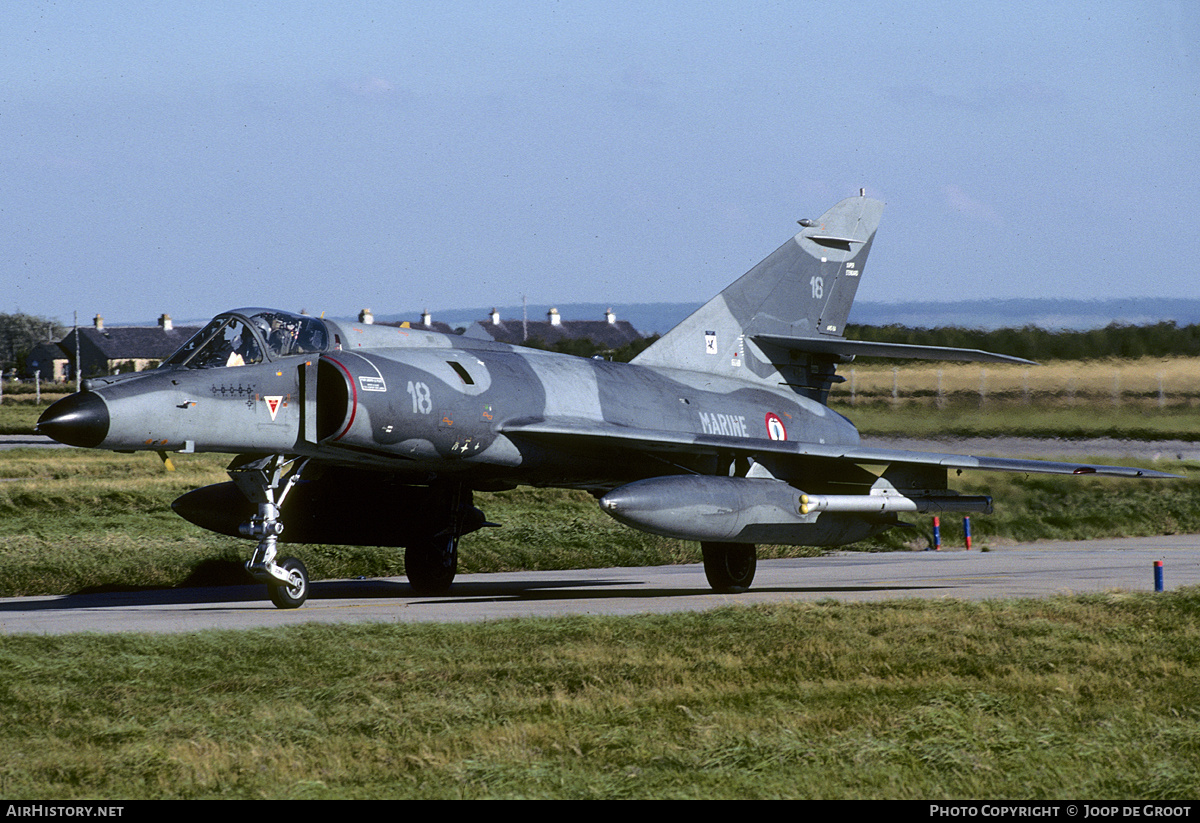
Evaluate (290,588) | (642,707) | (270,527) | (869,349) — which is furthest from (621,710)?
(869,349)

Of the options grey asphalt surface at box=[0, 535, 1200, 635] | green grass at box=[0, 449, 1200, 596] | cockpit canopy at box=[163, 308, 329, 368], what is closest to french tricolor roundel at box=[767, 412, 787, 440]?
grey asphalt surface at box=[0, 535, 1200, 635]

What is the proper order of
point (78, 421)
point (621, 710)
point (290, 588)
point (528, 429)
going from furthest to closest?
point (528, 429), point (290, 588), point (78, 421), point (621, 710)

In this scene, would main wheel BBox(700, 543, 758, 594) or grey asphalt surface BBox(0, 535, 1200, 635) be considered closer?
grey asphalt surface BBox(0, 535, 1200, 635)

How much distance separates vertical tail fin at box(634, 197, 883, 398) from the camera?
19391mm

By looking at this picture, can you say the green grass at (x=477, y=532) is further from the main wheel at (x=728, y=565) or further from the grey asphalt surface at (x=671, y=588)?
the main wheel at (x=728, y=565)

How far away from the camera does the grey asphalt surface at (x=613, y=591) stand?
13.5 meters

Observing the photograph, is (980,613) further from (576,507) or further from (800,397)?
(576,507)

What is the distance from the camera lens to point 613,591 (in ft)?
56.5

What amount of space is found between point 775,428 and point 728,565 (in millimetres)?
2552

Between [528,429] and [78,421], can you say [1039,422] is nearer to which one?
[528,429]

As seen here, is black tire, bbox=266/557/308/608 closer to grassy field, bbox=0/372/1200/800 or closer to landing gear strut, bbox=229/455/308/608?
landing gear strut, bbox=229/455/308/608

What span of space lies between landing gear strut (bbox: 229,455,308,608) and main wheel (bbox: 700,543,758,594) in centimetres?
515

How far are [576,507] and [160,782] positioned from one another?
21.0 metres

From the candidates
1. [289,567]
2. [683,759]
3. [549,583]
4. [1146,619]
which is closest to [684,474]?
[549,583]
